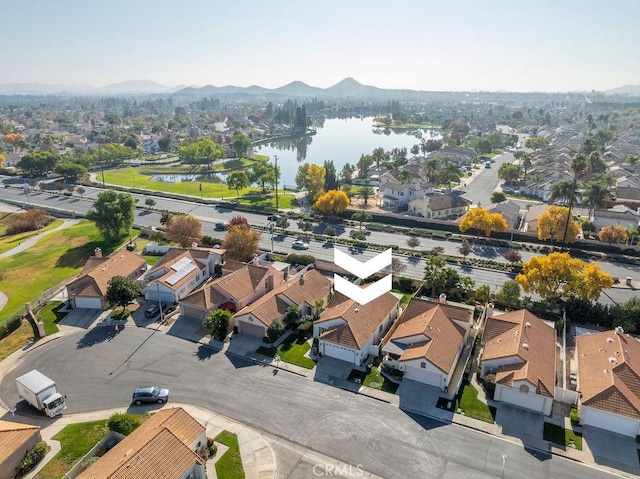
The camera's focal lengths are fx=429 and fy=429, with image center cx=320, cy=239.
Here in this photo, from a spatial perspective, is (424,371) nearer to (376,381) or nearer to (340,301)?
(376,381)

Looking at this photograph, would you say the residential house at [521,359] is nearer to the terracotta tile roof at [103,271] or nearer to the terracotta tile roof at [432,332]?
the terracotta tile roof at [432,332]

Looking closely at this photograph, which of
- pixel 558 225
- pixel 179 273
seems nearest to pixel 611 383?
pixel 558 225

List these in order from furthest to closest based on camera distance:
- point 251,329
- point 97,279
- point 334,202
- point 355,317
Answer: point 334,202 < point 97,279 < point 251,329 < point 355,317

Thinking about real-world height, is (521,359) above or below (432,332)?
below

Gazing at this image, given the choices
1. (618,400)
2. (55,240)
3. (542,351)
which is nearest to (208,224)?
(55,240)

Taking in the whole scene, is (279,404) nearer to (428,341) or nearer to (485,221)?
(428,341)

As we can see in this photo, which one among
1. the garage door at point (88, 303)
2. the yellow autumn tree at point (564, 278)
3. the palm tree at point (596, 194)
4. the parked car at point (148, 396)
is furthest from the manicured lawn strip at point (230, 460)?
the palm tree at point (596, 194)
